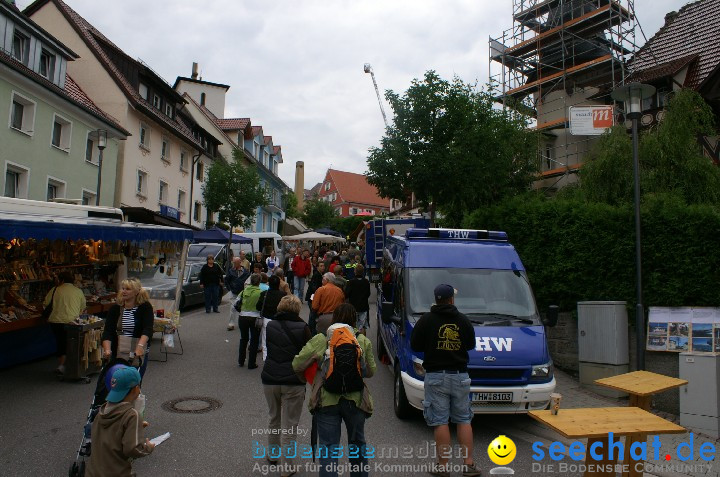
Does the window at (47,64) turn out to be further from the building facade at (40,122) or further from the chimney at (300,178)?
the chimney at (300,178)

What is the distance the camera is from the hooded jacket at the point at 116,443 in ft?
12.0

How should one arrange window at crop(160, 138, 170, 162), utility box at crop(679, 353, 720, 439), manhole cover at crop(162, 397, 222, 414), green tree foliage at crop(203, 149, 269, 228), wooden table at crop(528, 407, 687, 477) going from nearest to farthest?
wooden table at crop(528, 407, 687, 477) < utility box at crop(679, 353, 720, 439) < manhole cover at crop(162, 397, 222, 414) < green tree foliage at crop(203, 149, 269, 228) < window at crop(160, 138, 170, 162)

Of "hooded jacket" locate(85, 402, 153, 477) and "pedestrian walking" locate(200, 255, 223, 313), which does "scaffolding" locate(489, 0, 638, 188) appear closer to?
"pedestrian walking" locate(200, 255, 223, 313)

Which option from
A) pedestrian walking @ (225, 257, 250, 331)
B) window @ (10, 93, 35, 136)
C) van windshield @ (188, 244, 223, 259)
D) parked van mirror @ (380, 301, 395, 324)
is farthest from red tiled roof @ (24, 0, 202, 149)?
parked van mirror @ (380, 301, 395, 324)

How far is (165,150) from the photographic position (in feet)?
104

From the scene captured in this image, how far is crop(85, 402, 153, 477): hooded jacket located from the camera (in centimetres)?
365

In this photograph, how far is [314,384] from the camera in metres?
4.59

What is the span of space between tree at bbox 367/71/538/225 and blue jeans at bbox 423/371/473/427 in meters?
13.1

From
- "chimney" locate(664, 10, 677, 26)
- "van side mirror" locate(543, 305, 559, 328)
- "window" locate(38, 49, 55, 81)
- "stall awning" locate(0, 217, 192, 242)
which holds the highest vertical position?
"chimney" locate(664, 10, 677, 26)

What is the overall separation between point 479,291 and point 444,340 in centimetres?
242

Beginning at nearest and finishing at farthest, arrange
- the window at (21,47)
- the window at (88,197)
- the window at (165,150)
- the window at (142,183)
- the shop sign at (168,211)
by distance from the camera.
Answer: the window at (21,47)
the window at (88,197)
the window at (142,183)
the shop sign at (168,211)
the window at (165,150)

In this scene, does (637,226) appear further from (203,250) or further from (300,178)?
(300,178)

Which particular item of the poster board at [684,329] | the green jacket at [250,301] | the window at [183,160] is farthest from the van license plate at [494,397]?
the window at [183,160]

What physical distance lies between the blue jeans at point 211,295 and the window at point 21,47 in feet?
39.0
